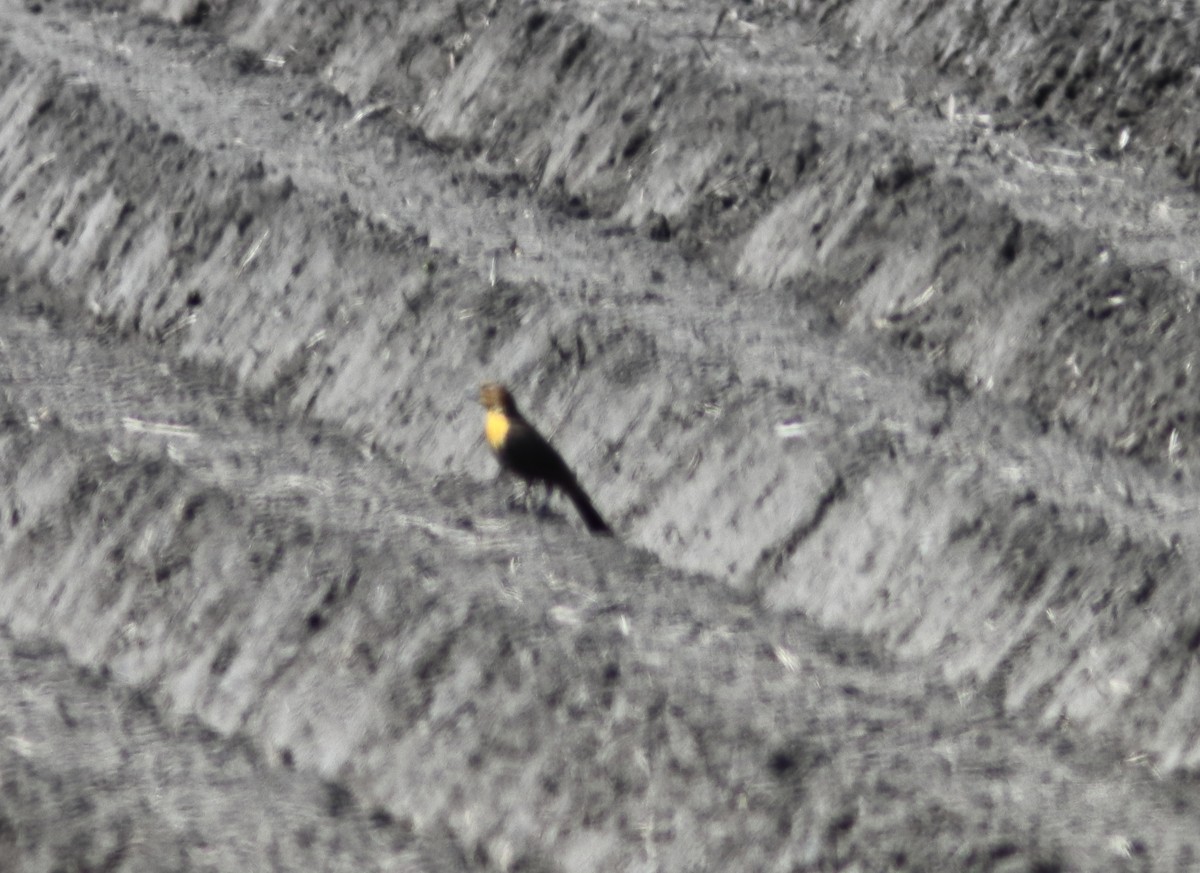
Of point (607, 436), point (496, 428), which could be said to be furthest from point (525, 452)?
point (607, 436)

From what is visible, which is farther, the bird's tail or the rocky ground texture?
the bird's tail

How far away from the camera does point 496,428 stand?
8.42ft

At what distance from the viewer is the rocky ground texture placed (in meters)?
2.25

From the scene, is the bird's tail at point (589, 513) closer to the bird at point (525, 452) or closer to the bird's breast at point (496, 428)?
the bird at point (525, 452)

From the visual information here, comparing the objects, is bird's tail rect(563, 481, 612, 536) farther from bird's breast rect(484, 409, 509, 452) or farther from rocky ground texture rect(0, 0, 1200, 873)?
bird's breast rect(484, 409, 509, 452)

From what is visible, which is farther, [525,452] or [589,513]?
[589,513]

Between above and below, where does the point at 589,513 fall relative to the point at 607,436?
below

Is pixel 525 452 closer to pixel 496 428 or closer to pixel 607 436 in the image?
pixel 496 428

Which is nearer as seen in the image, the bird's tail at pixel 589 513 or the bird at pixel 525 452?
the bird at pixel 525 452

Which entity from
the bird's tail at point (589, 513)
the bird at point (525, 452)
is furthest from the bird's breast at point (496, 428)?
the bird's tail at point (589, 513)

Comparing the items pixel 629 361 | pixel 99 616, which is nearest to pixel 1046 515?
pixel 629 361

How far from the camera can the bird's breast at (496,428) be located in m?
2.53

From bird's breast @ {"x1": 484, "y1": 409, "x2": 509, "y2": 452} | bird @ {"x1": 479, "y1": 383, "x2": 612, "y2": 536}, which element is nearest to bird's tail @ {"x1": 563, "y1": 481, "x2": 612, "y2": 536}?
bird @ {"x1": 479, "y1": 383, "x2": 612, "y2": 536}

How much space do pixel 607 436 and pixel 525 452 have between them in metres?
0.24
